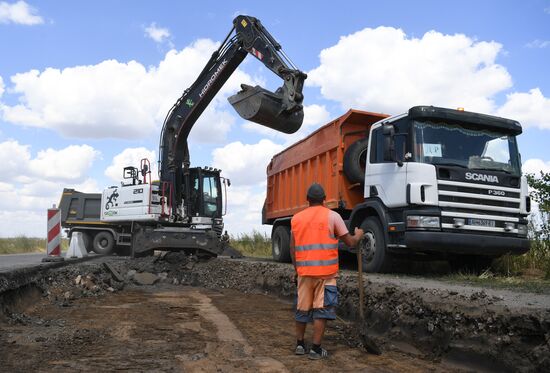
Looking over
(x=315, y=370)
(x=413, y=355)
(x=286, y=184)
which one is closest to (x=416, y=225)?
(x=413, y=355)

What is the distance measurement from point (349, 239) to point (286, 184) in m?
8.25

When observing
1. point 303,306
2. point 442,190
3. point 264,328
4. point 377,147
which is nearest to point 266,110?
point 377,147

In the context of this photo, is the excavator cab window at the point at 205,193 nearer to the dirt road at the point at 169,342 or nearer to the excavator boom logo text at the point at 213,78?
the excavator boom logo text at the point at 213,78

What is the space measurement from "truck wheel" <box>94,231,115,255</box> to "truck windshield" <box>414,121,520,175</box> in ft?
47.2

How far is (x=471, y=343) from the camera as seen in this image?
471cm

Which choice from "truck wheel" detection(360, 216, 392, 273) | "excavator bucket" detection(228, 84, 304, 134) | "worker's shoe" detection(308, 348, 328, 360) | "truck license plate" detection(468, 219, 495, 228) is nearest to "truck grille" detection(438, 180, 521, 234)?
"truck license plate" detection(468, 219, 495, 228)

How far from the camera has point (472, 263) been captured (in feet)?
31.1

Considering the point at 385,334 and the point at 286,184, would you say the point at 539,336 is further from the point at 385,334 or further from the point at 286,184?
the point at 286,184

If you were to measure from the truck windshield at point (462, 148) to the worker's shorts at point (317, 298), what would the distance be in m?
3.91

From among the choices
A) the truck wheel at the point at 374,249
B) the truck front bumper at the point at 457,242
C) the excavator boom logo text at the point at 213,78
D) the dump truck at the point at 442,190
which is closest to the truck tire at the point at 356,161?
the dump truck at the point at 442,190

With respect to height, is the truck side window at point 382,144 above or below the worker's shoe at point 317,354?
above

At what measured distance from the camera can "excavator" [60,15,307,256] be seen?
11.2 m

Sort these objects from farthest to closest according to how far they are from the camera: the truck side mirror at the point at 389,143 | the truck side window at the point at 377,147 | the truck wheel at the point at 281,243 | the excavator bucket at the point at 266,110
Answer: the truck wheel at the point at 281,243 → the excavator bucket at the point at 266,110 → the truck side window at the point at 377,147 → the truck side mirror at the point at 389,143

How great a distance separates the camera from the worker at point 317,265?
4.84 m
